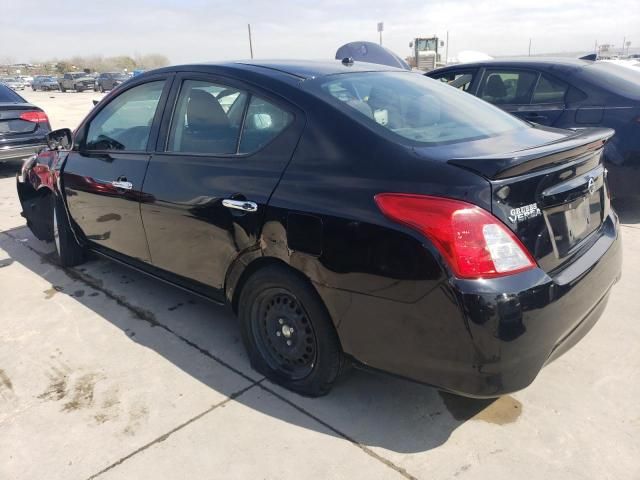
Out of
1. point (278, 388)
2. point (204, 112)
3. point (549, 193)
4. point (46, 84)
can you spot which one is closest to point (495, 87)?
point (204, 112)

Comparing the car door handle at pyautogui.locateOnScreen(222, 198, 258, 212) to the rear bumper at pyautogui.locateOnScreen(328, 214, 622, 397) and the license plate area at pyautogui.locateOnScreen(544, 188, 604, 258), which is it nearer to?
the rear bumper at pyautogui.locateOnScreen(328, 214, 622, 397)

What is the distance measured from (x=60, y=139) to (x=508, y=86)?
454 cm

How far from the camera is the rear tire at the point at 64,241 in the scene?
431 cm

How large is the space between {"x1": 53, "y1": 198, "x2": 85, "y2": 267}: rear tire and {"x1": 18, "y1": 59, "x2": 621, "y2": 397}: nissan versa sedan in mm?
1087

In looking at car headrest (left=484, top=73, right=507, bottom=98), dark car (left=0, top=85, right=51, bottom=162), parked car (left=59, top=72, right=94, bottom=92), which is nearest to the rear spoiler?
car headrest (left=484, top=73, right=507, bottom=98)

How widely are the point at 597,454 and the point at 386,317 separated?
109cm

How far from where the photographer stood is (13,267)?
470cm

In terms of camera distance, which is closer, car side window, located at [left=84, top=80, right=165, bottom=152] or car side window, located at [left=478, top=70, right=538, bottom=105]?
car side window, located at [left=84, top=80, right=165, bottom=152]

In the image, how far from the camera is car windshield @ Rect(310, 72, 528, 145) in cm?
247

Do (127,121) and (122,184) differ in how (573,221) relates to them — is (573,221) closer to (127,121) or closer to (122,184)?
(122,184)

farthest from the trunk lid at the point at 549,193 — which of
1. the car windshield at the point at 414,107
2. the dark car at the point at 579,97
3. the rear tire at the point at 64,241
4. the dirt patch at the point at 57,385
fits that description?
the rear tire at the point at 64,241

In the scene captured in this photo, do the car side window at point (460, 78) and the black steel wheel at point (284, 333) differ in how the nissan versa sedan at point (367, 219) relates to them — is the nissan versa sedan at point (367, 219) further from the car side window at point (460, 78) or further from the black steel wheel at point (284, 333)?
the car side window at point (460, 78)

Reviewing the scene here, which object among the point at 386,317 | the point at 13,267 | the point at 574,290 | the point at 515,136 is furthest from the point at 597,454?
the point at 13,267

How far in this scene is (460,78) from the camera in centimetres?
635
